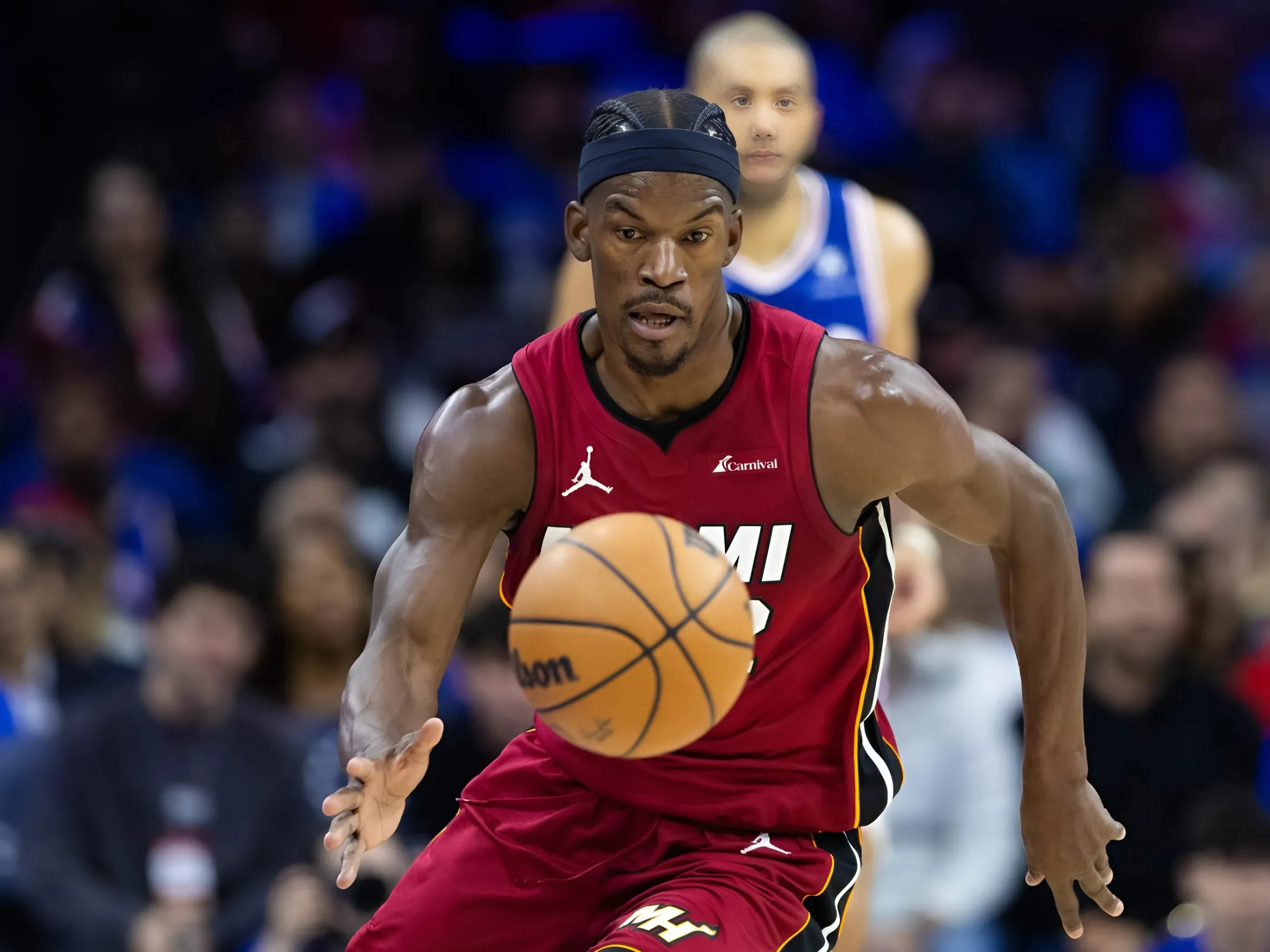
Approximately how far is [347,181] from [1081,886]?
25.3ft

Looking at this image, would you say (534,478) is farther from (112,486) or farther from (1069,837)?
(112,486)

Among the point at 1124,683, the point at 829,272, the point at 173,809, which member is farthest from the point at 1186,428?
the point at 173,809

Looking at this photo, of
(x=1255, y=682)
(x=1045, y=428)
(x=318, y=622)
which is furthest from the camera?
(x=1045, y=428)

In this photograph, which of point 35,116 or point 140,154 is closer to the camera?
point 140,154

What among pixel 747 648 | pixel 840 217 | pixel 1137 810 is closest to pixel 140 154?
pixel 840 217

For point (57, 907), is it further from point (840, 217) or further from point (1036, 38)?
point (1036, 38)

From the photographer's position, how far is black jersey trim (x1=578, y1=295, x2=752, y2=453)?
388 cm

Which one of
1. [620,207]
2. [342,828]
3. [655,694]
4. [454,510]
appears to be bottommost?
[342,828]

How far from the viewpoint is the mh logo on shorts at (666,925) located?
358 cm

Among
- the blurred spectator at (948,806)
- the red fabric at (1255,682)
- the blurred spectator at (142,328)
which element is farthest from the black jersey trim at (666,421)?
the blurred spectator at (142,328)

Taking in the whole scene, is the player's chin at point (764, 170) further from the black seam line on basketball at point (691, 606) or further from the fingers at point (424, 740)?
the fingers at point (424, 740)

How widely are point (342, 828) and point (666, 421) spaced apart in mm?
1071

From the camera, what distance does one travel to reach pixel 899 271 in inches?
217

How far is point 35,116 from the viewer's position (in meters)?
10.9
